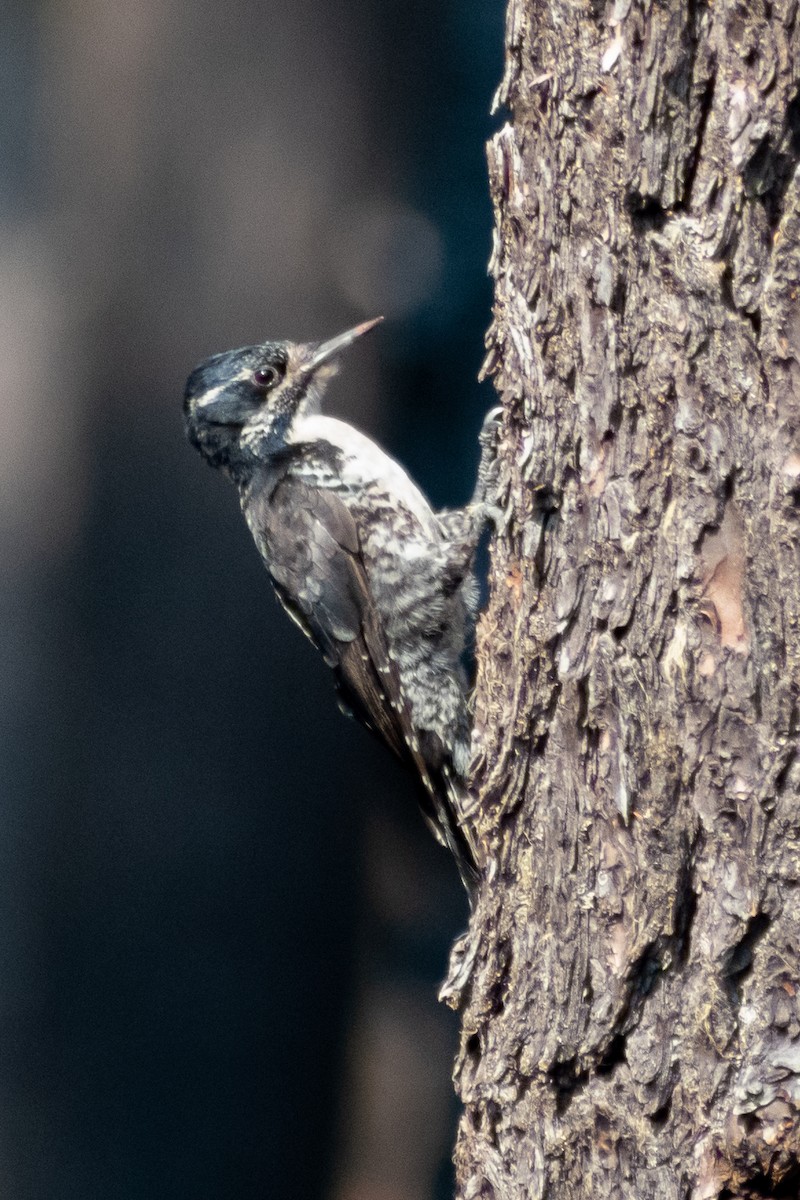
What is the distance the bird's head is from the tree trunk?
1134mm

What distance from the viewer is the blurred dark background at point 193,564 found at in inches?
121

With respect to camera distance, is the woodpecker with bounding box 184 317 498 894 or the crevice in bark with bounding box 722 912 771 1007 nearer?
the crevice in bark with bounding box 722 912 771 1007

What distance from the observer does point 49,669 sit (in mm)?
3133

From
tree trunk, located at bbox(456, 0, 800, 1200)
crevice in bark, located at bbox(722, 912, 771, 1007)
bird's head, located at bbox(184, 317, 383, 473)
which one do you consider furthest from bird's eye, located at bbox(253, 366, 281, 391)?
crevice in bark, located at bbox(722, 912, 771, 1007)

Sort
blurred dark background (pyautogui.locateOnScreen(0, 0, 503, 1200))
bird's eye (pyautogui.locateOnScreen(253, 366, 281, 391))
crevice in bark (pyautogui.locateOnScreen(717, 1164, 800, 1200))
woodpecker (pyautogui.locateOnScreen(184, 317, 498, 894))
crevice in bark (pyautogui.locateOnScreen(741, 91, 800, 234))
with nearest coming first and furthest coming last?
crevice in bark (pyautogui.locateOnScreen(741, 91, 800, 234)), crevice in bark (pyautogui.locateOnScreen(717, 1164, 800, 1200)), woodpecker (pyautogui.locateOnScreen(184, 317, 498, 894)), bird's eye (pyautogui.locateOnScreen(253, 366, 281, 391)), blurred dark background (pyautogui.locateOnScreen(0, 0, 503, 1200))

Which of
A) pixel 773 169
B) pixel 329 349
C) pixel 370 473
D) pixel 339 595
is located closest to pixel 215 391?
pixel 329 349

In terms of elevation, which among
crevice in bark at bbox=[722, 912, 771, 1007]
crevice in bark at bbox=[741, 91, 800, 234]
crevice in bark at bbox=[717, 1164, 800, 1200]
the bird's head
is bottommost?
crevice in bark at bbox=[717, 1164, 800, 1200]

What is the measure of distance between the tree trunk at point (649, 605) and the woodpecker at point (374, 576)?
869mm

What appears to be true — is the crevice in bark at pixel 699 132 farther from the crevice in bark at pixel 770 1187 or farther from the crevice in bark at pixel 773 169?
the crevice in bark at pixel 770 1187

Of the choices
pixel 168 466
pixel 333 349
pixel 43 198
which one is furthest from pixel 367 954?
pixel 43 198

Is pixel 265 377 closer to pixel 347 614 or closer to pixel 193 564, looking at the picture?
pixel 193 564

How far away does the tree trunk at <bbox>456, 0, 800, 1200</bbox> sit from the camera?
1543 mm

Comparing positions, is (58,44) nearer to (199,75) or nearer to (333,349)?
(199,75)

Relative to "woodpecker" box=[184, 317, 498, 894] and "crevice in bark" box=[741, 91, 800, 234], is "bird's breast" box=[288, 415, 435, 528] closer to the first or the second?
"woodpecker" box=[184, 317, 498, 894]
